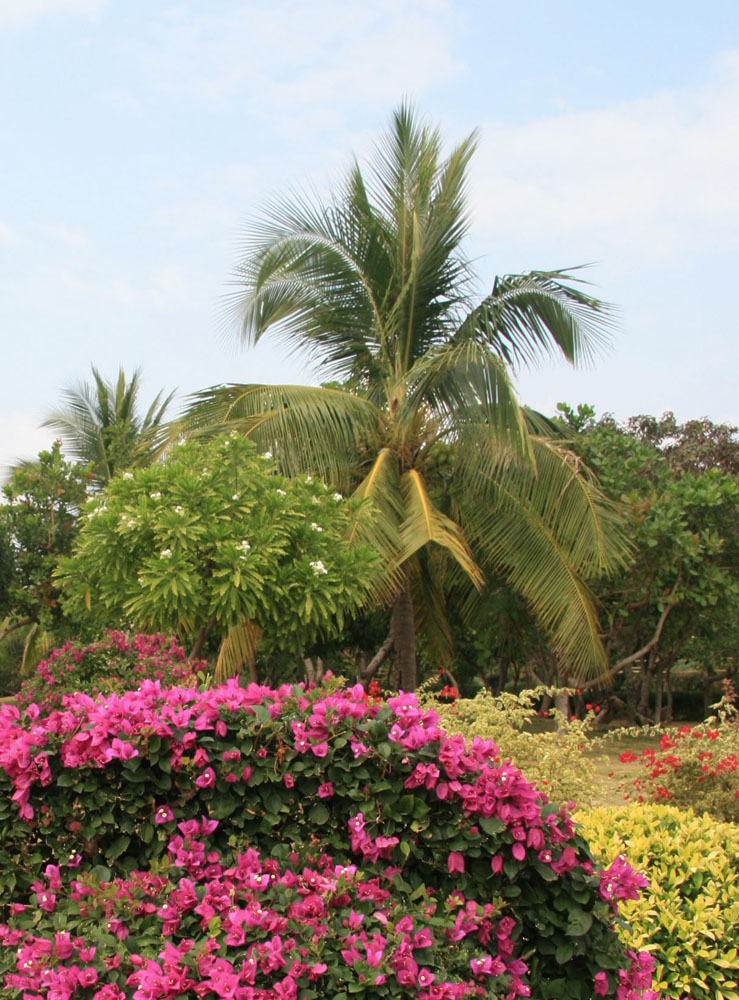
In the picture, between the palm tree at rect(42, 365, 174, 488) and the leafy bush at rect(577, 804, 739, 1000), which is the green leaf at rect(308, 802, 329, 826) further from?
the palm tree at rect(42, 365, 174, 488)

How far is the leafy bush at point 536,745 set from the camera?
5094 millimetres

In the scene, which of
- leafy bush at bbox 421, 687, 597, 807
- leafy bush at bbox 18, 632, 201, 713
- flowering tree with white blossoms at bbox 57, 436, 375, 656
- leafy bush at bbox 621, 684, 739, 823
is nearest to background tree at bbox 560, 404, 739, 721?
leafy bush at bbox 621, 684, 739, 823

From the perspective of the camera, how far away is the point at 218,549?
7.91m

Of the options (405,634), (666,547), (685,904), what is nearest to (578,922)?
(685,904)

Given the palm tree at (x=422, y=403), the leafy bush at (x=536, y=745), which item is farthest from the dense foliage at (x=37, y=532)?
the leafy bush at (x=536, y=745)

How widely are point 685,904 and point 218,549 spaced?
513 cm

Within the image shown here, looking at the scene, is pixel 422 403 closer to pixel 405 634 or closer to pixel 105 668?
pixel 405 634

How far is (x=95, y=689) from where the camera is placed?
6273 millimetres

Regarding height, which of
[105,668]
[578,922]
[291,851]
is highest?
[105,668]

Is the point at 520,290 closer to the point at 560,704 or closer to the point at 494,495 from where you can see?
the point at 494,495

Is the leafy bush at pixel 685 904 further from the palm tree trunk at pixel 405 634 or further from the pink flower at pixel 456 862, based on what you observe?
the palm tree trunk at pixel 405 634

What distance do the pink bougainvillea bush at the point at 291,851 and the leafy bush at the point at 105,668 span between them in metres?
3.91

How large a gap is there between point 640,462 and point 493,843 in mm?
12231

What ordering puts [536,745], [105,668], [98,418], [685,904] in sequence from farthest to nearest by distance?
[98,418] → [105,668] → [536,745] → [685,904]
